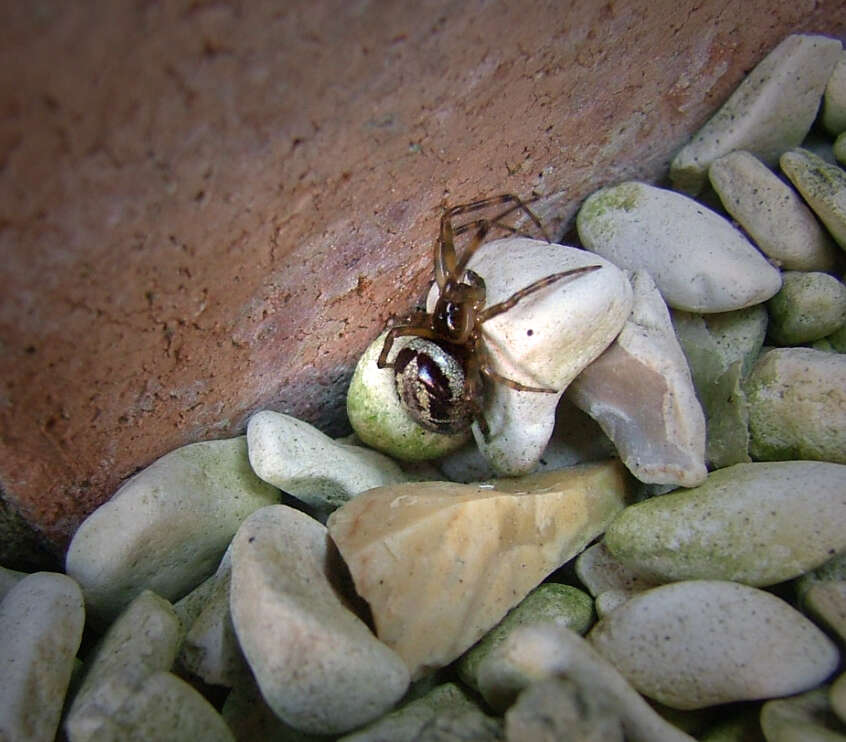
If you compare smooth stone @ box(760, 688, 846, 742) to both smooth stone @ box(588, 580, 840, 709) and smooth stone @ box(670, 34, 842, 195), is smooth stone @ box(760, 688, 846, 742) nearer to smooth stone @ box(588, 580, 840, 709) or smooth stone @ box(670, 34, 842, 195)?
smooth stone @ box(588, 580, 840, 709)

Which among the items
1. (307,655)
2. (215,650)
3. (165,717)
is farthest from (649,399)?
(165,717)

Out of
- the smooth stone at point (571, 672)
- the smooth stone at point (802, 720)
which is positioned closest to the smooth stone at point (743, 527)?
the smooth stone at point (802, 720)

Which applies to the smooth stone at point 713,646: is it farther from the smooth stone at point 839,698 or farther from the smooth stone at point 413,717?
the smooth stone at point 413,717

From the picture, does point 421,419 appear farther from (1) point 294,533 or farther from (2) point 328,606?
(2) point 328,606

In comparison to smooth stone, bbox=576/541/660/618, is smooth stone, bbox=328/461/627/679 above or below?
above

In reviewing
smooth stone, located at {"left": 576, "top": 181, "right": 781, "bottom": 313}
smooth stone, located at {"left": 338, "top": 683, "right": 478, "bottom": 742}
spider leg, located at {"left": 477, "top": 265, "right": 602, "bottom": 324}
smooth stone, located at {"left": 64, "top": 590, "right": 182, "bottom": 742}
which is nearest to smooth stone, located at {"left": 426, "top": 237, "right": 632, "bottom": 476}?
spider leg, located at {"left": 477, "top": 265, "right": 602, "bottom": 324}

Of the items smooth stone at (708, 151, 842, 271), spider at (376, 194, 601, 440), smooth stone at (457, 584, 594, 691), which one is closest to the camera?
smooth stone at (457, 584, 594, 691)

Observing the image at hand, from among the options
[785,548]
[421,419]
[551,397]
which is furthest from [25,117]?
[785,548]
